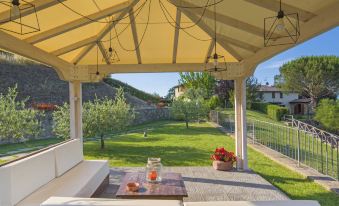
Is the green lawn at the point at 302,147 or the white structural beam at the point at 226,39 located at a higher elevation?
the white structural beam at the point at 226,39

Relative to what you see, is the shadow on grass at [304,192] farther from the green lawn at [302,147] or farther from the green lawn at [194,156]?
the green lawn at [302,147]

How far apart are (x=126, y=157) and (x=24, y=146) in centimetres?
642

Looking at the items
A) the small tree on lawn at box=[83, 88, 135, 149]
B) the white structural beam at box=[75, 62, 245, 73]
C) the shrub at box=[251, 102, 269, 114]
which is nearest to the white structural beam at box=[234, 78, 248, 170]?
the white structural beam at box=[75, 62, 245, 73]

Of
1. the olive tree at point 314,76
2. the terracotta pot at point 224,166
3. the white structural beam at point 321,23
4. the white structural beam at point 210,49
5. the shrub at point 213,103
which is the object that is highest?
the olive tree at point 314,76

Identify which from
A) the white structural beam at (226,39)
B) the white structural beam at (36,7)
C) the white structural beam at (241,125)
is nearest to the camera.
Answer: the white structural beam at (36,7)

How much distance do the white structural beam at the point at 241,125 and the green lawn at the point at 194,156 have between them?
1.62 feet

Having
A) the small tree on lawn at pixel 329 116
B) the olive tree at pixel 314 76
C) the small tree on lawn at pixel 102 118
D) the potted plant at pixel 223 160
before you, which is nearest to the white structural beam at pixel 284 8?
the potted plant at pixel 223 160

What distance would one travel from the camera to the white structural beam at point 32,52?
4888 millimetres

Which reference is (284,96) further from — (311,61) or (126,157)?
(126,157)

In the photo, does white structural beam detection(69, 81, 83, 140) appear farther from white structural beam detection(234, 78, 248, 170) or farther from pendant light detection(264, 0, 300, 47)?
pendant light detection(264, 0, 300, 47)

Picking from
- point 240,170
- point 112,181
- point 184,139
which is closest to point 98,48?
point 112,181

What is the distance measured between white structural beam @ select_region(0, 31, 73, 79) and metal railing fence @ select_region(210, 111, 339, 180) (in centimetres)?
561

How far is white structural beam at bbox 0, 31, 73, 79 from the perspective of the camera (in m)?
4.89

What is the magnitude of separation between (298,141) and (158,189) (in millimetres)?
5102
